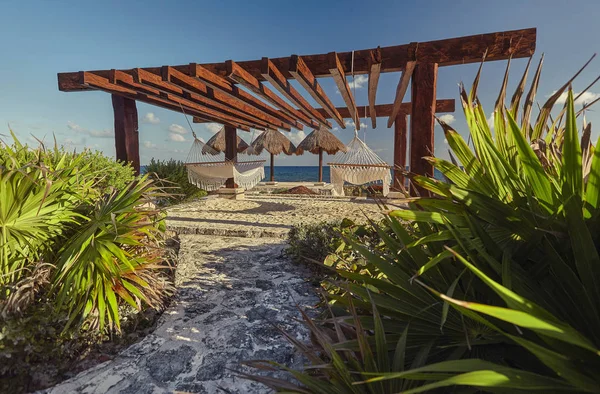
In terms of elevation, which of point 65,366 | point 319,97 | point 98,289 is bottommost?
point 65,366

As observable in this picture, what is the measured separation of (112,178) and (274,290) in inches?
123

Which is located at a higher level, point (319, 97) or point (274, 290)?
point (319, 97)

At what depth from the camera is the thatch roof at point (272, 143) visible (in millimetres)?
15258

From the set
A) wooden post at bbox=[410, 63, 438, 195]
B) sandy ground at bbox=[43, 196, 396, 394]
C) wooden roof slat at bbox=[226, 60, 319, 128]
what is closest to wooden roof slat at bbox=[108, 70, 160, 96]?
wooden roof slat at bbox=[226, 60, 319, 128]

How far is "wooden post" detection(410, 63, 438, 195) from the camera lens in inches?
130

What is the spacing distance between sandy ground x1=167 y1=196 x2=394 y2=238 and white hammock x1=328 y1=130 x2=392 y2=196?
592mm

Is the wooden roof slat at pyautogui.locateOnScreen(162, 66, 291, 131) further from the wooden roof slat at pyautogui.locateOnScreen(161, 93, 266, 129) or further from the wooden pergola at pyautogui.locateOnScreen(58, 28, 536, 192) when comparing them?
the wooden roof slat at pyautogui.locateOnScreen(161, 93, 266, 129)

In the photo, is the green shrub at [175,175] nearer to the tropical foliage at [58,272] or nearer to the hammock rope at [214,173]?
the hammock rope at [214,173]

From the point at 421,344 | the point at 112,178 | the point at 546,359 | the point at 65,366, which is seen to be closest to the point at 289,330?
the point at 421,344

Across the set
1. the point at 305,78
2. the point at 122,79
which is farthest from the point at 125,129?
the point at 305,78

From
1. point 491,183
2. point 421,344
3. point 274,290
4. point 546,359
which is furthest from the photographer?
point 274,290

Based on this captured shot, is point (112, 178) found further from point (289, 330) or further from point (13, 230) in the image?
point (289, 330)

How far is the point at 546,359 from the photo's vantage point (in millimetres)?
470

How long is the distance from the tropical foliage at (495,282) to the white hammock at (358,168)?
5.29 m
